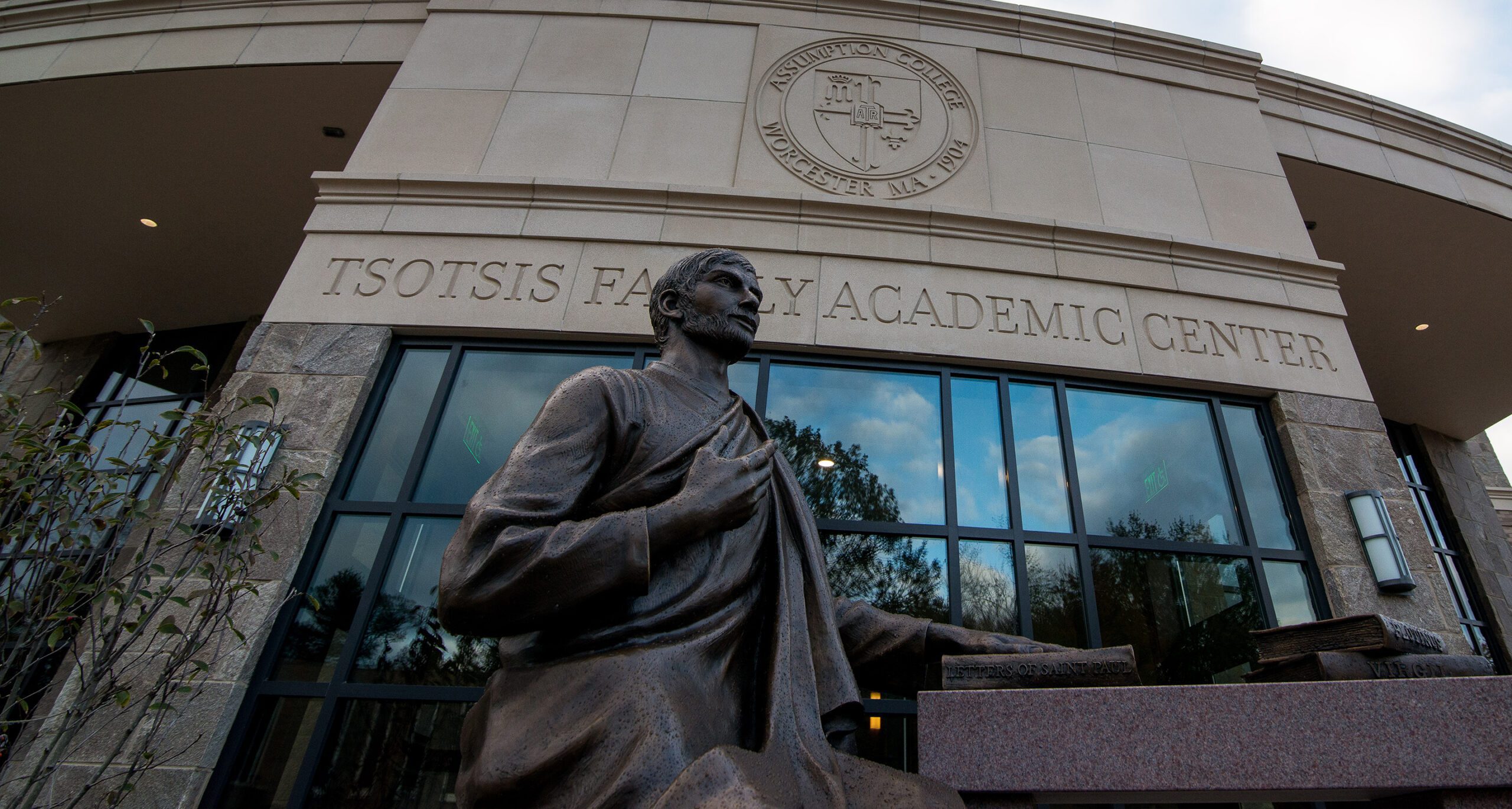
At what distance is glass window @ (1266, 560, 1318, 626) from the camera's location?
5.50 metres

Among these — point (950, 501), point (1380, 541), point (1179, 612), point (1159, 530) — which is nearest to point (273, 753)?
point (950, 501)

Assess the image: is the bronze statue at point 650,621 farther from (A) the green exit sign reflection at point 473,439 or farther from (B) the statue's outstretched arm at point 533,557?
(A) the green exit sign reflection at point 473,439

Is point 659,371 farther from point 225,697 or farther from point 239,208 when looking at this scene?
point 239,208

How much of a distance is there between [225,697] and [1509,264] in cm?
1524

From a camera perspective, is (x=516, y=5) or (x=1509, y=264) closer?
(x=516, y=5)

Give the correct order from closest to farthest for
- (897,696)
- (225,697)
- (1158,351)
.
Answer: (225,697)
(897,696)
(1158,351)

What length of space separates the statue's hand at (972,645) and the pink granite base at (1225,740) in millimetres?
141

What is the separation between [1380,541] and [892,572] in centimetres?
377

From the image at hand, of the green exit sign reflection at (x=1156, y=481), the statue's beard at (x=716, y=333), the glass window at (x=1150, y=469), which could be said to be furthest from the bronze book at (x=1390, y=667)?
the green exit sign reflection at (x=1156, y=481)

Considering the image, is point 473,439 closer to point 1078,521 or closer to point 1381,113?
point 1078,521

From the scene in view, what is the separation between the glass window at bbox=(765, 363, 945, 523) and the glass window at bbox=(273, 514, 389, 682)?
3.22 metres

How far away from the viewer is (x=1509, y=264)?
9.82 metres

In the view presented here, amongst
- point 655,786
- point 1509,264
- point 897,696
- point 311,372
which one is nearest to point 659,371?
point 655,786

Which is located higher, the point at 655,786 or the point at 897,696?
the point at 897,696
